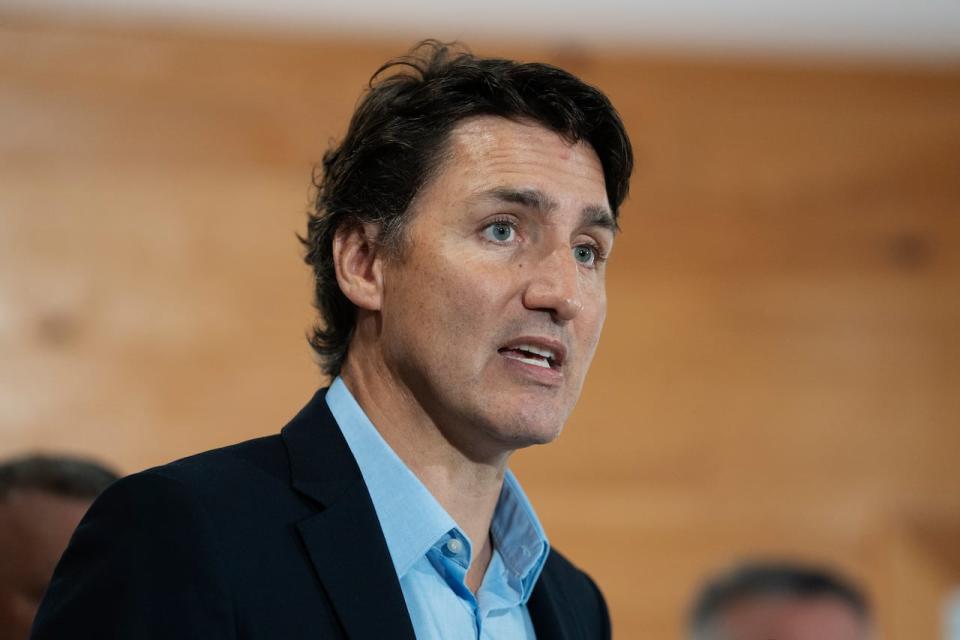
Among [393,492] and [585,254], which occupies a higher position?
[585,254]

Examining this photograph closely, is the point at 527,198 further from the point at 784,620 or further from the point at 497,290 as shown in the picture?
the point at 784,620

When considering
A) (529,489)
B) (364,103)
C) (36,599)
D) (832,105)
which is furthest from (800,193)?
(36,599)

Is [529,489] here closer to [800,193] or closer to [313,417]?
[800,193]

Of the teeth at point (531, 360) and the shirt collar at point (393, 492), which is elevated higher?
the teeth at point (531, 360)

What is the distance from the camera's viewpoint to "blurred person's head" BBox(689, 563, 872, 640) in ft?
3.68

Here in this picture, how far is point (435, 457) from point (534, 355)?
13 centimetres

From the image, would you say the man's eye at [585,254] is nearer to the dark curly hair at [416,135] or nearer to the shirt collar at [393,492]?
the dark curly hair at [416,135]

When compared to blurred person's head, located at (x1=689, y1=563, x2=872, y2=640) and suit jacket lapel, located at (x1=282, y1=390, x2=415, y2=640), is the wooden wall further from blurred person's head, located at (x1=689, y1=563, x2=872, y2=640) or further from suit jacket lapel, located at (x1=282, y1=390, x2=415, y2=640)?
blurred person's head, located at (x1=689, y1=563, x2=872, y2=640)

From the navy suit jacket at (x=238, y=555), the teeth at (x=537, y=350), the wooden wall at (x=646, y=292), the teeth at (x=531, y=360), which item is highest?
the wooden wall at (x=646, y=292)

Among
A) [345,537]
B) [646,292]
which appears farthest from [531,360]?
[646,292]

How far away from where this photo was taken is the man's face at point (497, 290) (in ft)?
4.29

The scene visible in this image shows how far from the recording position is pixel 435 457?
133 cm

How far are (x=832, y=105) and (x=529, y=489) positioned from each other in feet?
3.45

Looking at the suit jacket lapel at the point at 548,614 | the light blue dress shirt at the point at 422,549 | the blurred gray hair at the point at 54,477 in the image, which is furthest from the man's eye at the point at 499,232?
the blurred gray hair at the point at 54,477
